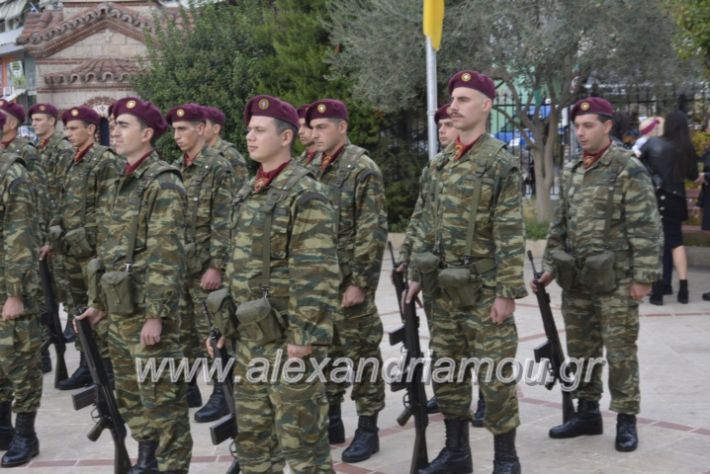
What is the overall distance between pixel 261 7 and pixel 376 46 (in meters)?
5.07

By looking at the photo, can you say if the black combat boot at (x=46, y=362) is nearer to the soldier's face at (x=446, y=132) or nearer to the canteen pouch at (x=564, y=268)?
the soldier's face at (x=446, y=132)

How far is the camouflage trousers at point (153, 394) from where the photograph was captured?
5719 mm

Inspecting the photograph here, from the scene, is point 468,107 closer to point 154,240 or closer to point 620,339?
point 620,339

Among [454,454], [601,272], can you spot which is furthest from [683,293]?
[454,454]

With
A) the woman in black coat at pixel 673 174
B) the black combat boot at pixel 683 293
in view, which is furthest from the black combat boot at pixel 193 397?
the black combat boot at pixel 683 293

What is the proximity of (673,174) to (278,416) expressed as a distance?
7.21 meters

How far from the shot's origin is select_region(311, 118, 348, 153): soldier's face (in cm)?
656

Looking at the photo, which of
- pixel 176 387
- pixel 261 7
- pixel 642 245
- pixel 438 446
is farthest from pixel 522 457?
pixel 261 7

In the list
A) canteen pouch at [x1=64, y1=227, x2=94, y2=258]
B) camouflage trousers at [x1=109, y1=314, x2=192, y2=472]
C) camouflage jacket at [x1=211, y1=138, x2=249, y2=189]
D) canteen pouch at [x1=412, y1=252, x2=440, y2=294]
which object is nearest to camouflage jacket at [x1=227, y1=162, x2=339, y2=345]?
camouflage trousers at [x1=109, y1=314, x2=192, y2=472]

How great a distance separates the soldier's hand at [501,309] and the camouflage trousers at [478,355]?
0.21 feet

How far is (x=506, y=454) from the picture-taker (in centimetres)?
578

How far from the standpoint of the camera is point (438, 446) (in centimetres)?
663

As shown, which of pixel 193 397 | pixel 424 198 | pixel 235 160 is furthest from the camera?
pixel 235 160

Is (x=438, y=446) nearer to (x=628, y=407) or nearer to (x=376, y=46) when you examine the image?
(x=628, y=407)
